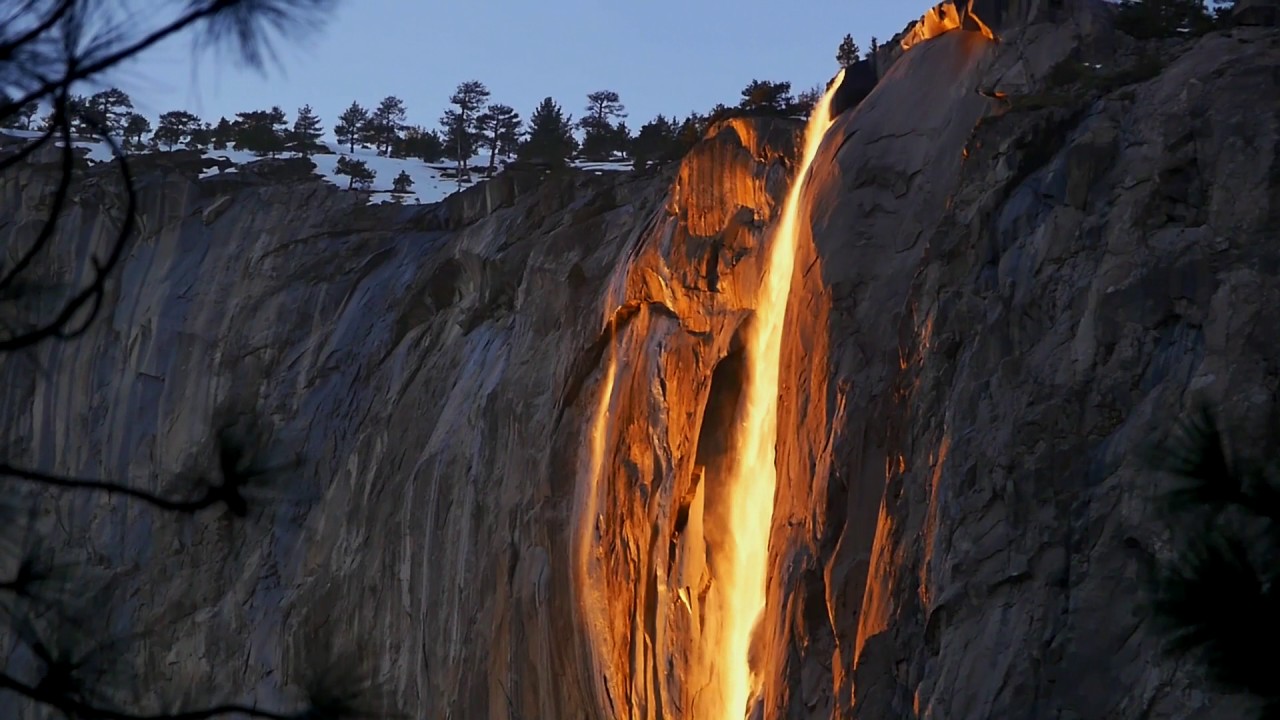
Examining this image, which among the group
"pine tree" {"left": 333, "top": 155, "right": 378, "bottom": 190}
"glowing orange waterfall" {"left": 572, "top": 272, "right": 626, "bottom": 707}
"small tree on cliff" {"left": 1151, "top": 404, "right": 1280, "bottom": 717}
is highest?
"pine tree" {"left": 333, "top": 155, "right": 378, "bottom": 190}

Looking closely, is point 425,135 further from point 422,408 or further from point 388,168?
point 422,408

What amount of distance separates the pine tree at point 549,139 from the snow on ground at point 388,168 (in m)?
1.49

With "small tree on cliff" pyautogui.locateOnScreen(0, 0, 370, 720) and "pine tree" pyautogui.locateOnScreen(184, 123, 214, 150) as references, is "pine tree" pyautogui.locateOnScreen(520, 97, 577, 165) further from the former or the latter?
"small tree on cliff" pyautogui.locateOnScreen(0, 0, 370, 720)

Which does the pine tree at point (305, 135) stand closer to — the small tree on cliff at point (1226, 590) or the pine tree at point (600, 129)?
the pine tree at point (600, 129)

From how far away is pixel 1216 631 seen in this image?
5531mm

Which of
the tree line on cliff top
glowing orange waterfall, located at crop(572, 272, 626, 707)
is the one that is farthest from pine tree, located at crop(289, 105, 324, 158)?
glowing orange waterfall, located at crop(572, 272, 626, 707)

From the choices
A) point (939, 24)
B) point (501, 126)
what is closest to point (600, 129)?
point (501, 126)

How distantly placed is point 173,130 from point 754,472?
44.5m

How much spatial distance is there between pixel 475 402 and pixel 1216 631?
2526 centimetres

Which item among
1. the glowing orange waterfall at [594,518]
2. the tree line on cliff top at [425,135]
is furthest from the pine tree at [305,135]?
the glowing orange waterfall at [594,518]

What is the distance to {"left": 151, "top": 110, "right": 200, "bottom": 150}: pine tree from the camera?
6175cm

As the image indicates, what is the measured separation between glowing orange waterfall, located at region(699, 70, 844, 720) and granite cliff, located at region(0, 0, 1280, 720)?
1.11 ft

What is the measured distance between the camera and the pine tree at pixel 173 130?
61750mm

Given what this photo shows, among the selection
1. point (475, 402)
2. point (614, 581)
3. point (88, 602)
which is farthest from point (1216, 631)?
point (475, 402)
